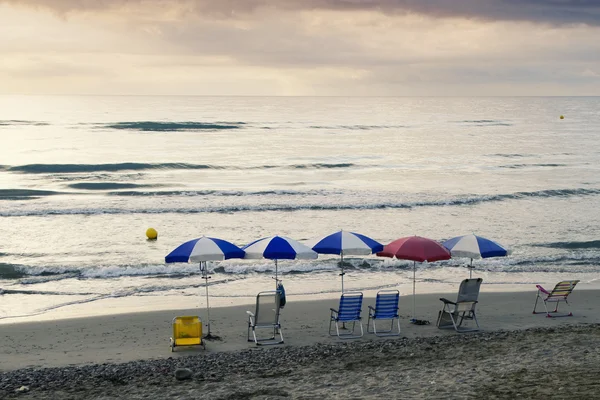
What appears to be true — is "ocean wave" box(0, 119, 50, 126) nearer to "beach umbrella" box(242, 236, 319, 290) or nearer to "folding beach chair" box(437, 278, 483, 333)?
"beach umbrella" box(242, 236, 319, 290)

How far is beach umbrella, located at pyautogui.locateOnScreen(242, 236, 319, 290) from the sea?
376cm

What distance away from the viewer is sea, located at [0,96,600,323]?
1908 cm

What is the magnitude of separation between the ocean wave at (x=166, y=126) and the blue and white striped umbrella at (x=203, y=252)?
72291 millimetres

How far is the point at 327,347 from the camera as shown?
40.7ft

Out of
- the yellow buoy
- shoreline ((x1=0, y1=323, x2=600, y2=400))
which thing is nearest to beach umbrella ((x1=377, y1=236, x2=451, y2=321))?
shoreline ((x1=0, y1=323, x2=600, y2=400))

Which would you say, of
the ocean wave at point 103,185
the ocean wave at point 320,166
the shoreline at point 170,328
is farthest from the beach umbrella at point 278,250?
the ocean wave at point 320,166

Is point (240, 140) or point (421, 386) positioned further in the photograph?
point (240, 140)

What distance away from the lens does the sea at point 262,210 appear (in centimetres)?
1908

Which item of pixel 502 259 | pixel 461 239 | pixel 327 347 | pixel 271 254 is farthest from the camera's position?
pixel 502 259

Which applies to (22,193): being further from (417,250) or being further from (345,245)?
(417,250)

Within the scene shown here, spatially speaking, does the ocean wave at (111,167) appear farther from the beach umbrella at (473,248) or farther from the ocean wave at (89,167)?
the beach umbrella at (473,248)

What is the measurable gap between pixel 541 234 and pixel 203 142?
154 ft

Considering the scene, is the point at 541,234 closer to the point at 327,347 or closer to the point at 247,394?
the point at 327,347

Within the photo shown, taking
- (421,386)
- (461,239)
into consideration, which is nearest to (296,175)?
(461,239)
